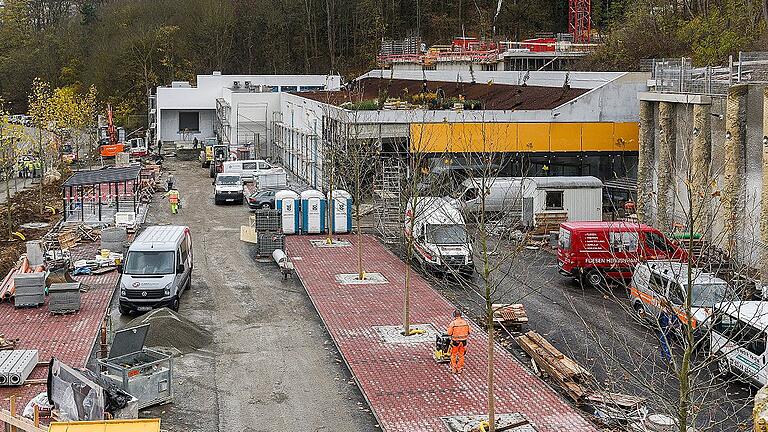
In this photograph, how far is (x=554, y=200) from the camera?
35062 mm

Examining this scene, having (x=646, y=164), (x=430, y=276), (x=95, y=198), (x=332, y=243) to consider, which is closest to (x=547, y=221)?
(x=646, y=164)

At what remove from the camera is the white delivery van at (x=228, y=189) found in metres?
43.5

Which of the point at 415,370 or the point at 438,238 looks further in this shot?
the point at 438,238

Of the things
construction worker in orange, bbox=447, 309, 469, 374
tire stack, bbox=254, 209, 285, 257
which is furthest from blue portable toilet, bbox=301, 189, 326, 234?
construction worker in orange, bbox=447, 309, 469, 374

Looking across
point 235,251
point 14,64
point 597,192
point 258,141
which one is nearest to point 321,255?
point 235,251

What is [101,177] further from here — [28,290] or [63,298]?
[63,298]

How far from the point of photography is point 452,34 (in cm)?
9219

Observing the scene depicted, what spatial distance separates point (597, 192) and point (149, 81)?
6145 centimetres

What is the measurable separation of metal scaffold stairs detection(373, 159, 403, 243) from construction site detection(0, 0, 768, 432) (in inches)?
4.4

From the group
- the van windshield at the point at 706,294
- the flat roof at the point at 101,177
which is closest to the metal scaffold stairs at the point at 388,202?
the flat roof at the point at 101,177

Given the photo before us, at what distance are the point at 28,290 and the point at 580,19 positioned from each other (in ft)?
196

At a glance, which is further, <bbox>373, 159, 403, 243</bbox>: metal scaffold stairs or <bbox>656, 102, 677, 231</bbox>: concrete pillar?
<bbox>373, 159, 403, 243</bbox>: metal scaffold stairs

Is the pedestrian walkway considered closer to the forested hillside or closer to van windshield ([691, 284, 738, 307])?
van windshield ([691, 284, 738, 307])

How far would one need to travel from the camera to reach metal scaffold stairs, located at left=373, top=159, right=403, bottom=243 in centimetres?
3462
